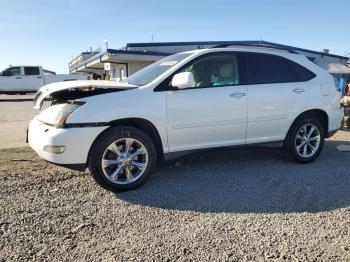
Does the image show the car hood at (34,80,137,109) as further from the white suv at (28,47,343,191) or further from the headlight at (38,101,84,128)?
the headlight at (38,101,84,128)

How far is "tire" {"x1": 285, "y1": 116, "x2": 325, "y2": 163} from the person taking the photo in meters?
5.84

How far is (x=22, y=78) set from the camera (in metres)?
24.9

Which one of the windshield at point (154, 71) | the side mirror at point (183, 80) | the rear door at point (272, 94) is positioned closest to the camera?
the side mirror at point (183, 80)

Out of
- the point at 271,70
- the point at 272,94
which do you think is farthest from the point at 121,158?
the point at 271,70

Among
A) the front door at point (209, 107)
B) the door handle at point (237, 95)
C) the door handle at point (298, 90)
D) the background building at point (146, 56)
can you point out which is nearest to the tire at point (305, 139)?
the door handle at point (298, 90)

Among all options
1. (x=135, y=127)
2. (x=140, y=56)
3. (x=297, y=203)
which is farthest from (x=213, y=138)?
(x=140, y=56)

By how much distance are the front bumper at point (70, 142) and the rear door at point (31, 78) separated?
22.1 m

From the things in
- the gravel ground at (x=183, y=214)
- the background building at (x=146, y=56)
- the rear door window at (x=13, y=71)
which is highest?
the background building at (x=146, y=56)

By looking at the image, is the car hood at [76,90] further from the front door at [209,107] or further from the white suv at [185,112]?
the front door at [209,107]

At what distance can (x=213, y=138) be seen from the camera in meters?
5.16

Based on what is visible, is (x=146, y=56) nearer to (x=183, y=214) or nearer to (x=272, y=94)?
(x=272, y=94)

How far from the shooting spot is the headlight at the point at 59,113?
4.34 meters

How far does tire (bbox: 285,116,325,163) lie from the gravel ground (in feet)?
0.82

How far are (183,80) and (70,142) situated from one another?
5.09ft
